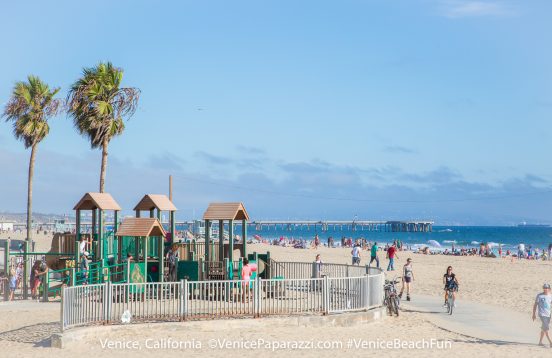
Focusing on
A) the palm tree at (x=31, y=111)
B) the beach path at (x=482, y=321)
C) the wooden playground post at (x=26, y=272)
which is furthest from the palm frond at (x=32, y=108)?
the beach path at (x=482, y=321)

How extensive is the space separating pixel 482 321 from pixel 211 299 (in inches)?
332

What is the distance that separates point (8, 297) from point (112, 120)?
13.0 m

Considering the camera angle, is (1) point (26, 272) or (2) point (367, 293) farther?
(1) point (26, 272)

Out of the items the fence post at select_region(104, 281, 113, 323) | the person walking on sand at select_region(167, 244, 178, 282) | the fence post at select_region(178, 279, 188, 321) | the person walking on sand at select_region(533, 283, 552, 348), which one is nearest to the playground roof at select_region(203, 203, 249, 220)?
the person walking on sand at select_region(167, 244, 178, 282)

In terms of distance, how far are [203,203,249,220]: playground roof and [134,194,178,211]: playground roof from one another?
2393mm

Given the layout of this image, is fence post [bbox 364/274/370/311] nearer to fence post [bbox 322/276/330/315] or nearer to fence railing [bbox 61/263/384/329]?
fence railing [bbox 61/263/384/329]

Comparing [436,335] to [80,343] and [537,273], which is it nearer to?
[80,343]

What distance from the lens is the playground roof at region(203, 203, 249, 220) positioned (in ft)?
86.2

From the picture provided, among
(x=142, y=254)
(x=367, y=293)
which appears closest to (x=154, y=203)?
(x=142, y=254)

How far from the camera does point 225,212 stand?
26.6m

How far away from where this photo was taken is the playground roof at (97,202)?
29281 mm

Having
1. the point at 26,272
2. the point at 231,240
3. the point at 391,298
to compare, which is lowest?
the point at 391,298

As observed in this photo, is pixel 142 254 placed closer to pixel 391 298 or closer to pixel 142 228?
pixel 142 228

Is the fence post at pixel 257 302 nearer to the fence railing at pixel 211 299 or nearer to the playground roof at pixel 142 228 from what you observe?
the fence railing at pixel 211 299
